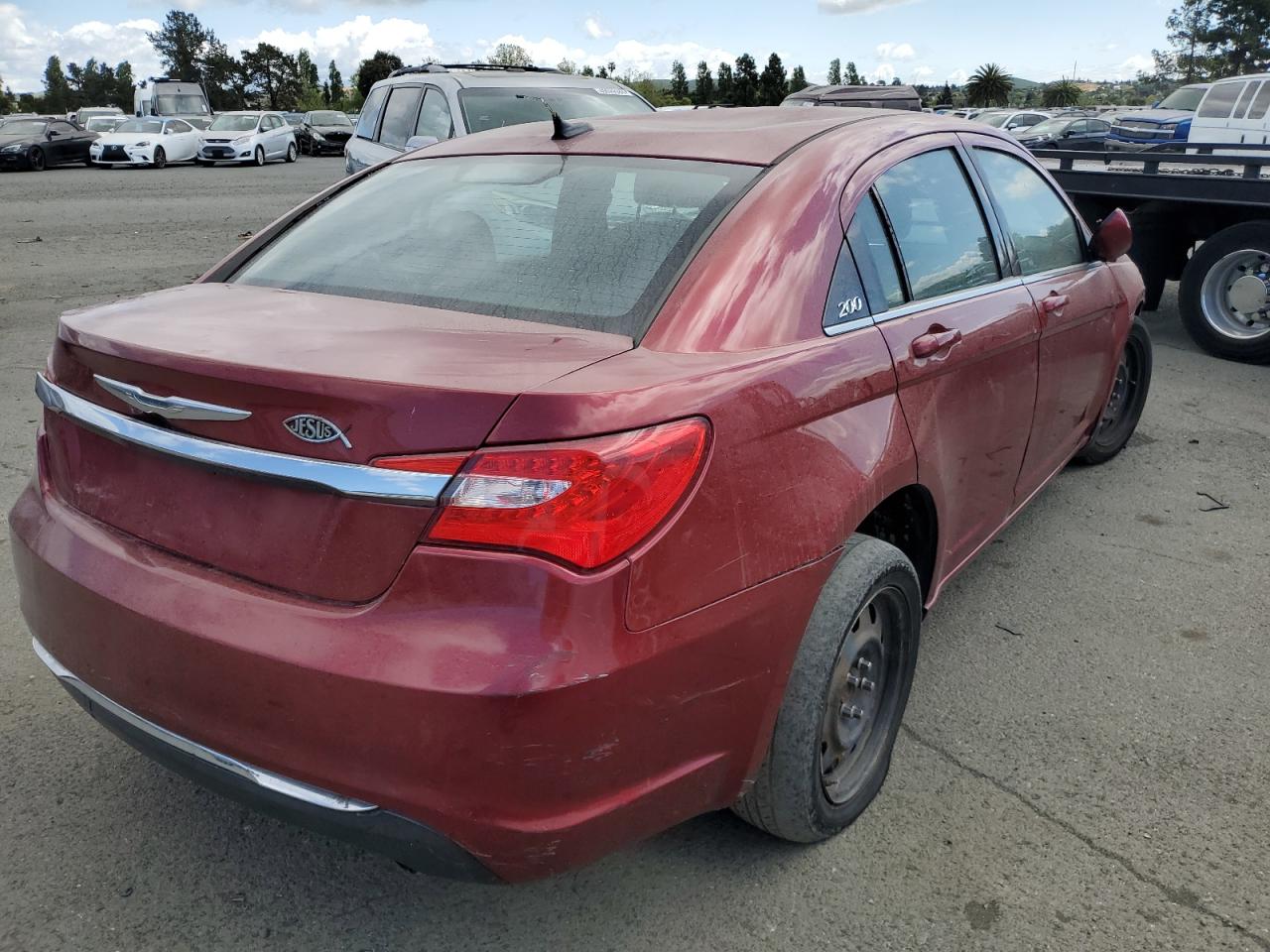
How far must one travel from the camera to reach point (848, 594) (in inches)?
90.7

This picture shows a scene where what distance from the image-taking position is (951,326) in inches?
110

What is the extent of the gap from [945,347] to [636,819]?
4.83ft

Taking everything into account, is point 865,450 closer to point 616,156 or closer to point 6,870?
point 616,156

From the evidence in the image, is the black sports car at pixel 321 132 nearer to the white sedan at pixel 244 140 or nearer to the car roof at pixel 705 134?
the white sedan at pixel 244 140

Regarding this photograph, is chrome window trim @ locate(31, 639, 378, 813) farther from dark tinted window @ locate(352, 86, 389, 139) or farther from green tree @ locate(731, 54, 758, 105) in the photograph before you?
green tree @ locate(731, 54, 758, 105)

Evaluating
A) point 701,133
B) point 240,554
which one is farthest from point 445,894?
point 701,133

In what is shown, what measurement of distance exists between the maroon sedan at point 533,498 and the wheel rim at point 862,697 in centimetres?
1

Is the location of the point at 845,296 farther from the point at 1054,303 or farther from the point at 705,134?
the point at 1054,303

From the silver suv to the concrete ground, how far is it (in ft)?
20.3

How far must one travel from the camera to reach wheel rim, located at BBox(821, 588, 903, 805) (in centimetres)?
250

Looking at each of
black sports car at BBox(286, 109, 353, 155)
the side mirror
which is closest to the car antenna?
the side mirror

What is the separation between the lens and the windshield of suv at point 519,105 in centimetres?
894

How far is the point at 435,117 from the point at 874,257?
744 cm

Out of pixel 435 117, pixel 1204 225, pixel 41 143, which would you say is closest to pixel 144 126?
pixel 41 143
